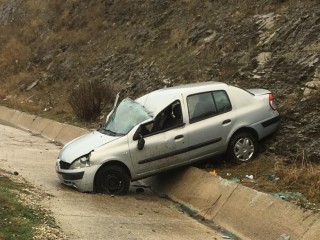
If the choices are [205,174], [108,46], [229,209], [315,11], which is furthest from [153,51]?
[229,209]

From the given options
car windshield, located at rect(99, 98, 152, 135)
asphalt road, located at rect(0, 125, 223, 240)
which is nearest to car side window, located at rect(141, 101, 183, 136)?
car windshield, located at rect(99, 98, 152, 135)

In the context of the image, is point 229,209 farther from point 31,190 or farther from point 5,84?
point 5,84

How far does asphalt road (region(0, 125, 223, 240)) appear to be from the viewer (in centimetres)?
693

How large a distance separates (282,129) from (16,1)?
32.2m

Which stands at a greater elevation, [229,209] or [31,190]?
[31,190]

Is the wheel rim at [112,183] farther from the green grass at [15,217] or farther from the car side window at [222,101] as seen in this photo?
the car side window at [222,101]

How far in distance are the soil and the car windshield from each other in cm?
187

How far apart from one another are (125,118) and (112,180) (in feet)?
4.32

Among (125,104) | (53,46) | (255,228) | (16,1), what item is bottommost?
(255,228)

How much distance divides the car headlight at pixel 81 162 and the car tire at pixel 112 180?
0.88ft

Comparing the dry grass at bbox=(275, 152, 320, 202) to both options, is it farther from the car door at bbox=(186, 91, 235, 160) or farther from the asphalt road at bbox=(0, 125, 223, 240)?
the asphalt road at bbox=(0, 125, 223, 240)

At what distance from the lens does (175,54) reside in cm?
1881

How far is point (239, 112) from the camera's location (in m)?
9.76

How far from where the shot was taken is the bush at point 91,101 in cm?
1758
